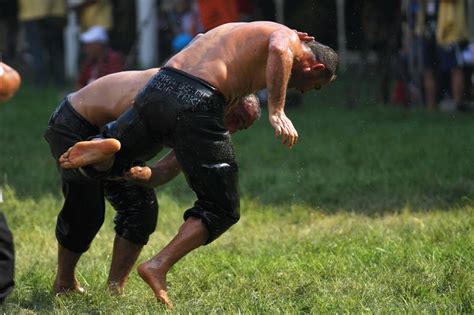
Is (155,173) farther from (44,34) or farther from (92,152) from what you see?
(44,34)

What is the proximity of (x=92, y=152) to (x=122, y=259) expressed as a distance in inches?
36.6

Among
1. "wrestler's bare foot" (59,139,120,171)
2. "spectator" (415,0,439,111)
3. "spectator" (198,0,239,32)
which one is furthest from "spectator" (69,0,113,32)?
"wrestler's bare foot" (59,139,120,171)

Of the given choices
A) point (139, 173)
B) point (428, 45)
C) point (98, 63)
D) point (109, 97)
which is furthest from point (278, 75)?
point (428, 45)

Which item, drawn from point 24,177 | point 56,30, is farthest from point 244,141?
point 56,30

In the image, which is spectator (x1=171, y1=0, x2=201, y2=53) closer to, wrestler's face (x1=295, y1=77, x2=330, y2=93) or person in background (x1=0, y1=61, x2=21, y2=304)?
wrestler's face (x1=295, y1=77, x2=330, y2=93)

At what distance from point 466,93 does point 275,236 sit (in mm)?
8396

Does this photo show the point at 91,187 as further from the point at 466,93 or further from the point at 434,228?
the point at 466,93

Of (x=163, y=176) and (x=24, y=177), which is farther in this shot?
(x=24, y=177)

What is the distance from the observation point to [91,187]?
5906 millimetres

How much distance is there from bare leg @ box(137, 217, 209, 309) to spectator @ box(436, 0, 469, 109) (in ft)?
30.2

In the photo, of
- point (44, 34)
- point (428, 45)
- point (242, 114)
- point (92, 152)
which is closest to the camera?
point (92, 152)

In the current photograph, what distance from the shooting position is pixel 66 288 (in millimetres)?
6055

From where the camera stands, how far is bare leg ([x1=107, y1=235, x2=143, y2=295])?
19.8 feet

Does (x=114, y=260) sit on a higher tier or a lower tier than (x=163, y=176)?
lower
